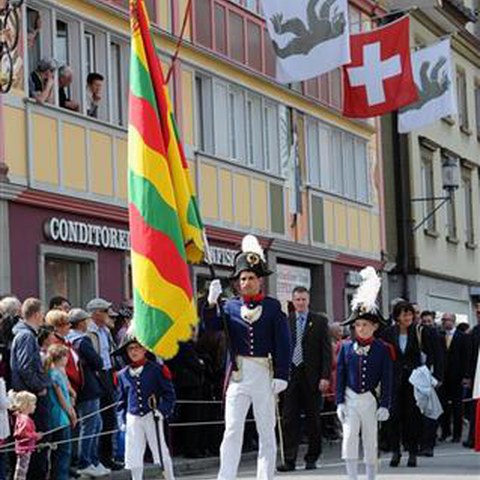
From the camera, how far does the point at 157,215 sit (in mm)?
13852

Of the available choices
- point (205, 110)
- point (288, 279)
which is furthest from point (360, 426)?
point (288, 279)

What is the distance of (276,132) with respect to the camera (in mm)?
32344

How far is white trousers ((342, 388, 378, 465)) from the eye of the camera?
1480 centimetres

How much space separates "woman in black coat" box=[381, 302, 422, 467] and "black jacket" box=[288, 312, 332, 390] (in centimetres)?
72

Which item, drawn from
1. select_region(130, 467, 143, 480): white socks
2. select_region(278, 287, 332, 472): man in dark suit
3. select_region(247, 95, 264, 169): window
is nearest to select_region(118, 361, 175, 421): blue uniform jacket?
select_region(130, 467, 143, 480): white socks

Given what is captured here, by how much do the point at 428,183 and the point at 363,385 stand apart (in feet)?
95.3

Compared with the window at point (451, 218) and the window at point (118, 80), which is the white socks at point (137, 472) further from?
the window at point (451, 218)

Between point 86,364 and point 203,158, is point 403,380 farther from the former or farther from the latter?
point 203,158

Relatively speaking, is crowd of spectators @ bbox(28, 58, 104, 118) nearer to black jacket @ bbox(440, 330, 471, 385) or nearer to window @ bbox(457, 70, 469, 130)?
black jacket @ bbox(440, 330, 471, 385)

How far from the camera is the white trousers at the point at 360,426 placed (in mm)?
14805

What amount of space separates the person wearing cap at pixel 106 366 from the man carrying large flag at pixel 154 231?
3717mm

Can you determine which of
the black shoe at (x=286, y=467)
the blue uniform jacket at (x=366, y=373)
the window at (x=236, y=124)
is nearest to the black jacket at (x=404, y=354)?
the black shoe at (x=286, y=467)

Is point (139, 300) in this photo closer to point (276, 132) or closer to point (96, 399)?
point (96, 399)

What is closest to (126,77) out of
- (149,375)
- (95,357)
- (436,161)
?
(95,357)
